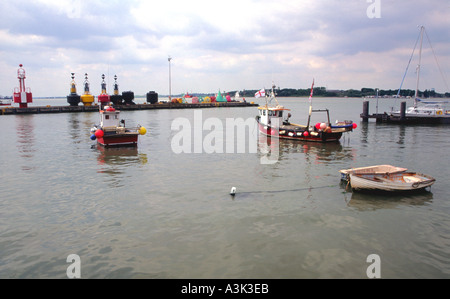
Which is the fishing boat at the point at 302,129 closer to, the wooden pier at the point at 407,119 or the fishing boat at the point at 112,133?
the fishing boat at the point at 112,133

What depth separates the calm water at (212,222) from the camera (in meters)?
11.0

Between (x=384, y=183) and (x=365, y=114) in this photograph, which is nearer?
(x=384, y=183)

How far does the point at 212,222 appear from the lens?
14.4 meters

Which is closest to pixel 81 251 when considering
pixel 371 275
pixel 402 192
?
pixel 371 275

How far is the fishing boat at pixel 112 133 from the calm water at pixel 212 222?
6.38 meters

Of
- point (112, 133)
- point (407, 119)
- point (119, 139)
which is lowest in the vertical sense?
point (119, 139)

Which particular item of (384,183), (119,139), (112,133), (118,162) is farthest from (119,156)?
(384,183)

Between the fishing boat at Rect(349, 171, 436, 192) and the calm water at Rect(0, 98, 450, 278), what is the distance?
26.5 inches

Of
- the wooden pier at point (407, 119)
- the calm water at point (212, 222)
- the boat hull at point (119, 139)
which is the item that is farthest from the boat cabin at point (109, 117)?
the wooden pier at point (407, 119)

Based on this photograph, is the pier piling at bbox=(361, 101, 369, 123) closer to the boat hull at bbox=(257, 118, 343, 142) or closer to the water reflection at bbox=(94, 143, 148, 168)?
the boat hull at bbox=(257, 118, 343, 142)

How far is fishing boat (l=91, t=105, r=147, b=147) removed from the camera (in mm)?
32562

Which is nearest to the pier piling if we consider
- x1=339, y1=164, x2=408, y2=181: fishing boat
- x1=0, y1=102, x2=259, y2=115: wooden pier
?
x1=339, y1=164, x2=408, y2=181: fishing boat

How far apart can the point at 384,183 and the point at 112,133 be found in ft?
85.5

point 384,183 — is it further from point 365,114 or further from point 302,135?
point 365,114
